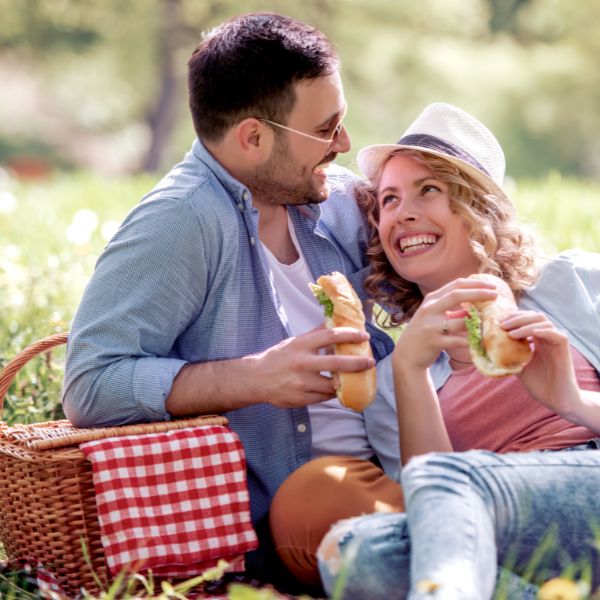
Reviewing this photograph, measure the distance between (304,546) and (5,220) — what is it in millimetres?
5450

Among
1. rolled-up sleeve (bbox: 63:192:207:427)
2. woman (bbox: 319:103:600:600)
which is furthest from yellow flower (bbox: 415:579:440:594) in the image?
rolled-up sleeve (bbox: 63:192:207:427)

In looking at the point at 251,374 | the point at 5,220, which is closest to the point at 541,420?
the point at 251,374

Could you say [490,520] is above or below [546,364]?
below

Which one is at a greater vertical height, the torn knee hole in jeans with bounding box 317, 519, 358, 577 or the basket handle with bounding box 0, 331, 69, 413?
the basket handle with bounding box 0, 331, 69, 413

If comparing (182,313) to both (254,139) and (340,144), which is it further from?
(340,144)

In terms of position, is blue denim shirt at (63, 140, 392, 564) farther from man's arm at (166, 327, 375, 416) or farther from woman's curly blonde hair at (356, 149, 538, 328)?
woman's curly blonde hair at (356, 149, 538, 328)

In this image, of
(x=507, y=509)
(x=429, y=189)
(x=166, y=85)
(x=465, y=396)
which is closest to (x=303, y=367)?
(x=465, y=396)

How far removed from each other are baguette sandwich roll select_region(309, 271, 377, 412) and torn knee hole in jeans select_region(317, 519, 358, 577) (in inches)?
15.0

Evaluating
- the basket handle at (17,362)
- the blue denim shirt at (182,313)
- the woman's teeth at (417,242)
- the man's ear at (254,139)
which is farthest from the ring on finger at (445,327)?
the basket handle at (17,362)

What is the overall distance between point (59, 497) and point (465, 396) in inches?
45.0

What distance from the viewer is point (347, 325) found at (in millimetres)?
3074

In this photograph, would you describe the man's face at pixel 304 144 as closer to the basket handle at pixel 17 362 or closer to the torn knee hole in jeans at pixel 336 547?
the basket handle at pixel 17 362

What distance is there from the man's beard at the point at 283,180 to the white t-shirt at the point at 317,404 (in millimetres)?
165

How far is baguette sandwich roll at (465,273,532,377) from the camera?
9.24 feet
